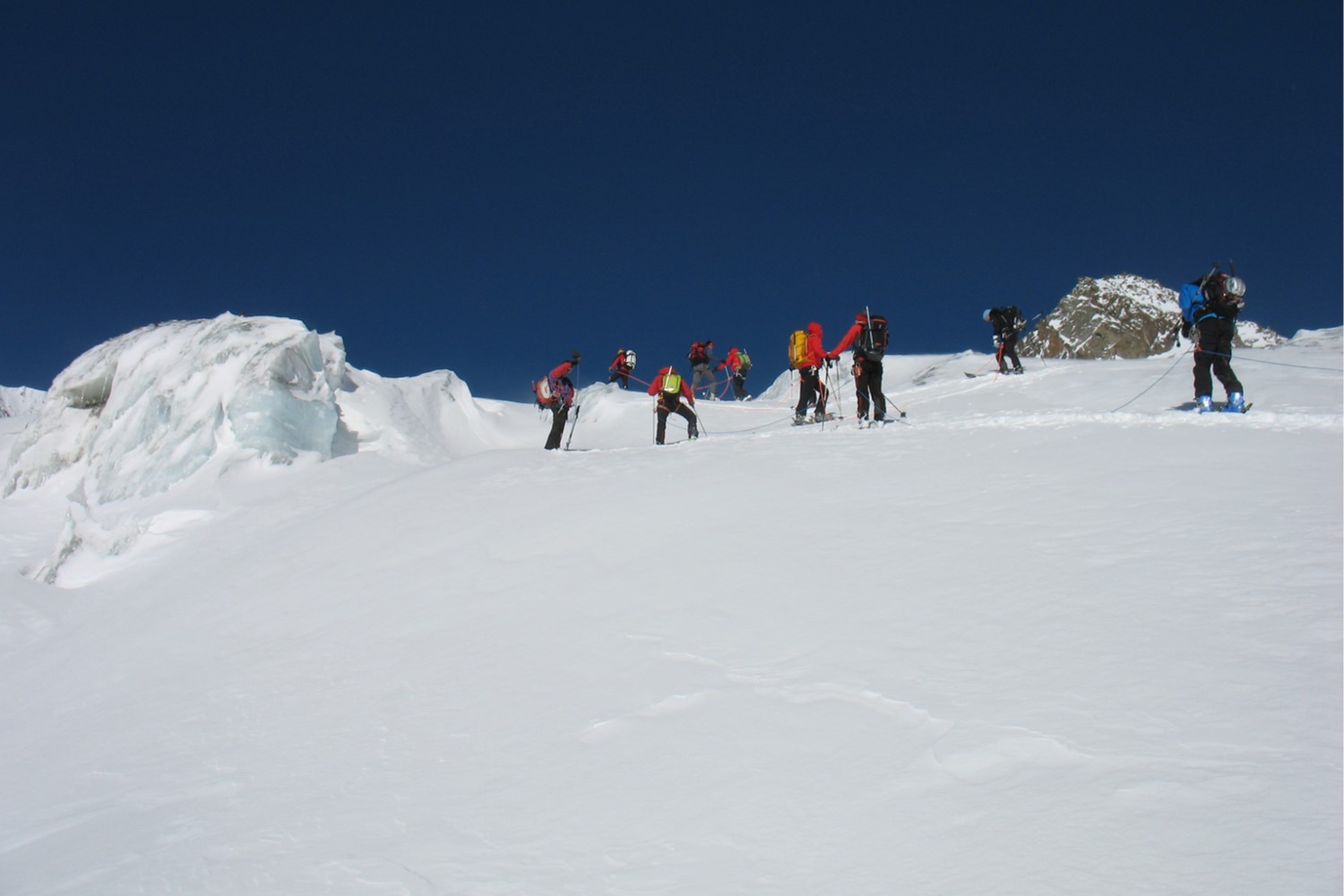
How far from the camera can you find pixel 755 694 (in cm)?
325

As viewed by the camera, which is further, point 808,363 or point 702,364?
point 702,364

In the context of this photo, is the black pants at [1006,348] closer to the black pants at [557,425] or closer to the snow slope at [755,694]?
the snow slope at [755,694]

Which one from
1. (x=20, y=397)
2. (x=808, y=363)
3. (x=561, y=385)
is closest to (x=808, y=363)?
(x=808, y=363)

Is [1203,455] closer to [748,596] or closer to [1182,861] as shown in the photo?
[748,596]

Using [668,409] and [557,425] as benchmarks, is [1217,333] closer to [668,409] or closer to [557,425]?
[668,409]

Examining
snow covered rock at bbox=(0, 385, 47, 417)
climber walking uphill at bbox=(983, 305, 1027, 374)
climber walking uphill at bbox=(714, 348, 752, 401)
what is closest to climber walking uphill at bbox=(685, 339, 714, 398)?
climber walking uphill at bbox=(714, 348, 752, 401)

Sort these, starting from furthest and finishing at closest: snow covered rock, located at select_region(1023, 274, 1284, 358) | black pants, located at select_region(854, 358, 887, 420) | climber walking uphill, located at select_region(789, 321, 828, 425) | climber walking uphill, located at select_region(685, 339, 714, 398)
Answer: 1. snow covered rock, located at select_region(1023, 274, 1284, 358)
2. climber walking uphill, located at select_region(685, 339, 714, 398)
3. climber walking uphill, located at select_region(789, 321, 828, 425)
4. black pants, located at select_region(854, 358, 887, 420)

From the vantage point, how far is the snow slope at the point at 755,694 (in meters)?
2.29

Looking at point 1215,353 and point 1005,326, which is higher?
point 1005,326

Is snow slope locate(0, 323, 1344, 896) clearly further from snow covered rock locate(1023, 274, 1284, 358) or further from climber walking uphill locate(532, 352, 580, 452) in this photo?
snow covered rock locate(1023, 274, 1284, 358)

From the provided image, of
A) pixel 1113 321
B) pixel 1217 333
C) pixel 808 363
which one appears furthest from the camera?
pixel 1113 321

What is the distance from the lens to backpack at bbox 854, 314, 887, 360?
35.1 feet

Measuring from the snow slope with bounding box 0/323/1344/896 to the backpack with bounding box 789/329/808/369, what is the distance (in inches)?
151

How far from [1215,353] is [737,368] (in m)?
13.4
